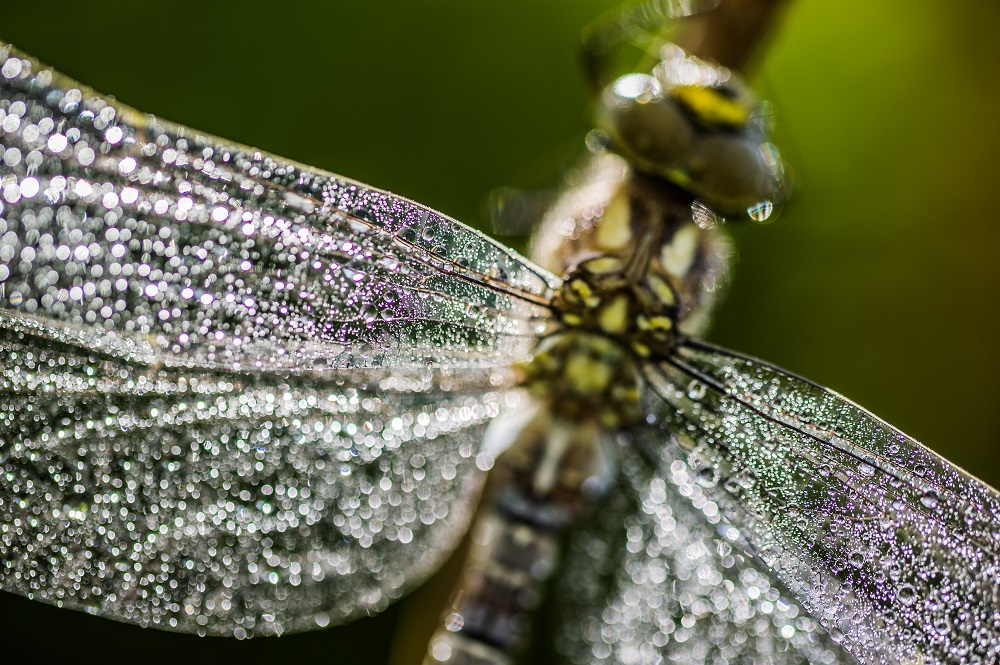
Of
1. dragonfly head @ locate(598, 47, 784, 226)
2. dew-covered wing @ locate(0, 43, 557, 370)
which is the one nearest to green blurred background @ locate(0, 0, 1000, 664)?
dragonfly head @ locate(598, 47, 784, 226)

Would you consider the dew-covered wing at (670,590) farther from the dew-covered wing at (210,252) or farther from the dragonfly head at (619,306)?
the dew-covered wing at (210,252)

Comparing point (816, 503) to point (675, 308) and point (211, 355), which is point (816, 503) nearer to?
point (675, 308)

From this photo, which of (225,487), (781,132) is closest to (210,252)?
(225,487)

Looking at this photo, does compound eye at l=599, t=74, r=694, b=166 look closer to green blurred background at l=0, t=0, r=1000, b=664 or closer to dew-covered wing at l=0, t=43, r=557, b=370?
dew-covered wing at l=0, t=43, r=557, b=370

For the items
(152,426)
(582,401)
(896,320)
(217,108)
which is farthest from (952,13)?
(152,426)

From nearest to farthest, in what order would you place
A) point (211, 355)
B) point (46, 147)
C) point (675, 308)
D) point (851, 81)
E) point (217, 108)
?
point (46, 147) < point (211, 355) < point (675, 308) < point (217, 108) < point (851, 81)

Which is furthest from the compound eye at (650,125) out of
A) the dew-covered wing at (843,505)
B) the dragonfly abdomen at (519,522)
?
the dragonfly abdomen at (519,522)
